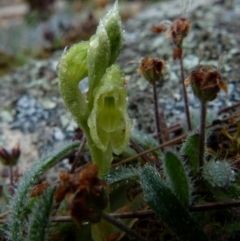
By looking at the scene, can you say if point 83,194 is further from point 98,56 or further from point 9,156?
point 9,156

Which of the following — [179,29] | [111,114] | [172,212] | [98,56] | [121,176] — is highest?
[179,29]

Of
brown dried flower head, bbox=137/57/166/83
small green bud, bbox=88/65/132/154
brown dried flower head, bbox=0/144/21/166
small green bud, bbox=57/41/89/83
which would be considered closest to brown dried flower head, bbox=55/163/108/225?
small green bud, bbox=88/65/132/154

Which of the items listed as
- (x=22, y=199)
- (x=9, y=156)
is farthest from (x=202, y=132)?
(x=9, y=156)

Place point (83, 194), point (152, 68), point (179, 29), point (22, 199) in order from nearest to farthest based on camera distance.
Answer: point (83, 194)
point (22, 199)
point (152, 68)
point (179, 29)

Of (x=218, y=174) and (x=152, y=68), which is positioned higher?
(x=152, y=68)

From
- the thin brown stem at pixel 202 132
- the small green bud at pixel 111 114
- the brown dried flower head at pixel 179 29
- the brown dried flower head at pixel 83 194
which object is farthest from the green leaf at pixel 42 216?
the brown dried flower head at pixel 179 29

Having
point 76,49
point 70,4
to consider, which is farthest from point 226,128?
point 70,4

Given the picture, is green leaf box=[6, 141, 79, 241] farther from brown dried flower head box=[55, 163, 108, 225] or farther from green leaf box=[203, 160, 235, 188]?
green leaf box=[203, 160, 235, 188]
